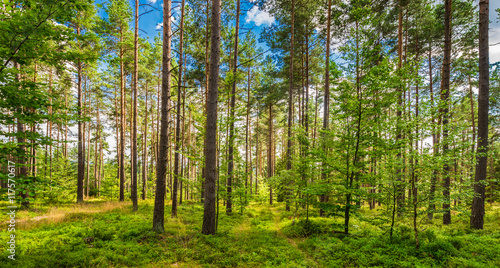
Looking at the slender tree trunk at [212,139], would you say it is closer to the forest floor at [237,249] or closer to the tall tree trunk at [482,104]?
the forest floor at [237,249]

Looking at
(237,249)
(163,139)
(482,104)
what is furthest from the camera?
(482,104)

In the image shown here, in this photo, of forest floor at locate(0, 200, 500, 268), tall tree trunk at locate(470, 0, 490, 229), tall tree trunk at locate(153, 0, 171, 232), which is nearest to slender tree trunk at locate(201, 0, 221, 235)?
forest floor at locate(0, 200, 500, 268)

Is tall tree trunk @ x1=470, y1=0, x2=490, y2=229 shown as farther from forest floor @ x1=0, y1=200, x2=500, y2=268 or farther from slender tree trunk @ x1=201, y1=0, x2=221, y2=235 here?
slender tree trunk @ x1=201, y1=0, x2=221, y2=235

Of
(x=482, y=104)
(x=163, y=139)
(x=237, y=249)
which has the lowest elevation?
(x=237, y=249)

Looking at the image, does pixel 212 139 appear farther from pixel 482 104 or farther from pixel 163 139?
pixel 482 104

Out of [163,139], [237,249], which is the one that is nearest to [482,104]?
[237,249]

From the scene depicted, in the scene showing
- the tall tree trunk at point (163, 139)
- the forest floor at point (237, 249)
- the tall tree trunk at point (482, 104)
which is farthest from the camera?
the tall tree trunk at point (482, 104)

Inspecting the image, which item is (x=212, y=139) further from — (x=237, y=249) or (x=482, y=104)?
(x=482, y=104)

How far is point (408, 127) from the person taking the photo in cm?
508

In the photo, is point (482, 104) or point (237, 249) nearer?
point (237, 249)

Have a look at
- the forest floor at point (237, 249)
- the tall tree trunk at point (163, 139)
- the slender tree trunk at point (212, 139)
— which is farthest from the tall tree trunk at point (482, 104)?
the tall tree trunk at point (163, 139)

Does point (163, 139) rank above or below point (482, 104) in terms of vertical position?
below

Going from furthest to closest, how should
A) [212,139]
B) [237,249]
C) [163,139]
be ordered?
[163,139]
[212,139]
[237,249]

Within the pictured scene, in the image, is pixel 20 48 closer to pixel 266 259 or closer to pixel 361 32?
pixel 266 259
